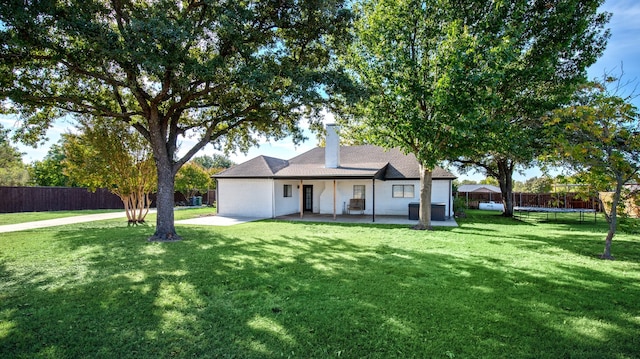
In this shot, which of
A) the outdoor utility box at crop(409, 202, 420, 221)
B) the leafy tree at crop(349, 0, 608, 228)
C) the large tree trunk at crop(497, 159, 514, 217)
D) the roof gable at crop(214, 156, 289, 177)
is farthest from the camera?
the large tree trunk at crop(497, 159, 514, 217)

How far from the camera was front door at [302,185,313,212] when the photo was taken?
772 inches

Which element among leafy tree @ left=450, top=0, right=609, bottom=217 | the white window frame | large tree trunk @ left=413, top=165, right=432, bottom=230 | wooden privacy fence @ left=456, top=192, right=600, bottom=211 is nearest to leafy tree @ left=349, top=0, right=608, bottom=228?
leafy tree @ left=450, top=0, right=609, bottom=217

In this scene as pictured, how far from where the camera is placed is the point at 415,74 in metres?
10.5

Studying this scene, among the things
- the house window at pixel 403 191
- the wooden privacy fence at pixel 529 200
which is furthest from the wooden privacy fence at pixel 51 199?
the wooden privacy fence at pixel 529 200

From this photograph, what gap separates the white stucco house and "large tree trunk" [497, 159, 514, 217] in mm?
4512

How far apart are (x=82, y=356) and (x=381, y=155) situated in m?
17.9

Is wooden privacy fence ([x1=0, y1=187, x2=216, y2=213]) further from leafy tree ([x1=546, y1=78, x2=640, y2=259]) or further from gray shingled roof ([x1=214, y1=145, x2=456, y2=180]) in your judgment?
leafy tree ([x1=546, y1=78, x2=640, y2=259])

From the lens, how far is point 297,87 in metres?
8.30

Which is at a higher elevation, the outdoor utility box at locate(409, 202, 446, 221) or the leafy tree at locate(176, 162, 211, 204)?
the leafy tree at locate(176, 162, 211, 204)

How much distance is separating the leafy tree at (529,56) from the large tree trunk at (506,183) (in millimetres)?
7664

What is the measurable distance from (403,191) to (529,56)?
869 centimetres

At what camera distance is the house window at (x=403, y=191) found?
57.1 ft

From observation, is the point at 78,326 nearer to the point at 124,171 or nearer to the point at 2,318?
the point at 2,318

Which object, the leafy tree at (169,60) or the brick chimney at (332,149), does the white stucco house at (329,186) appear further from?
the leafy tree at (169,60)
